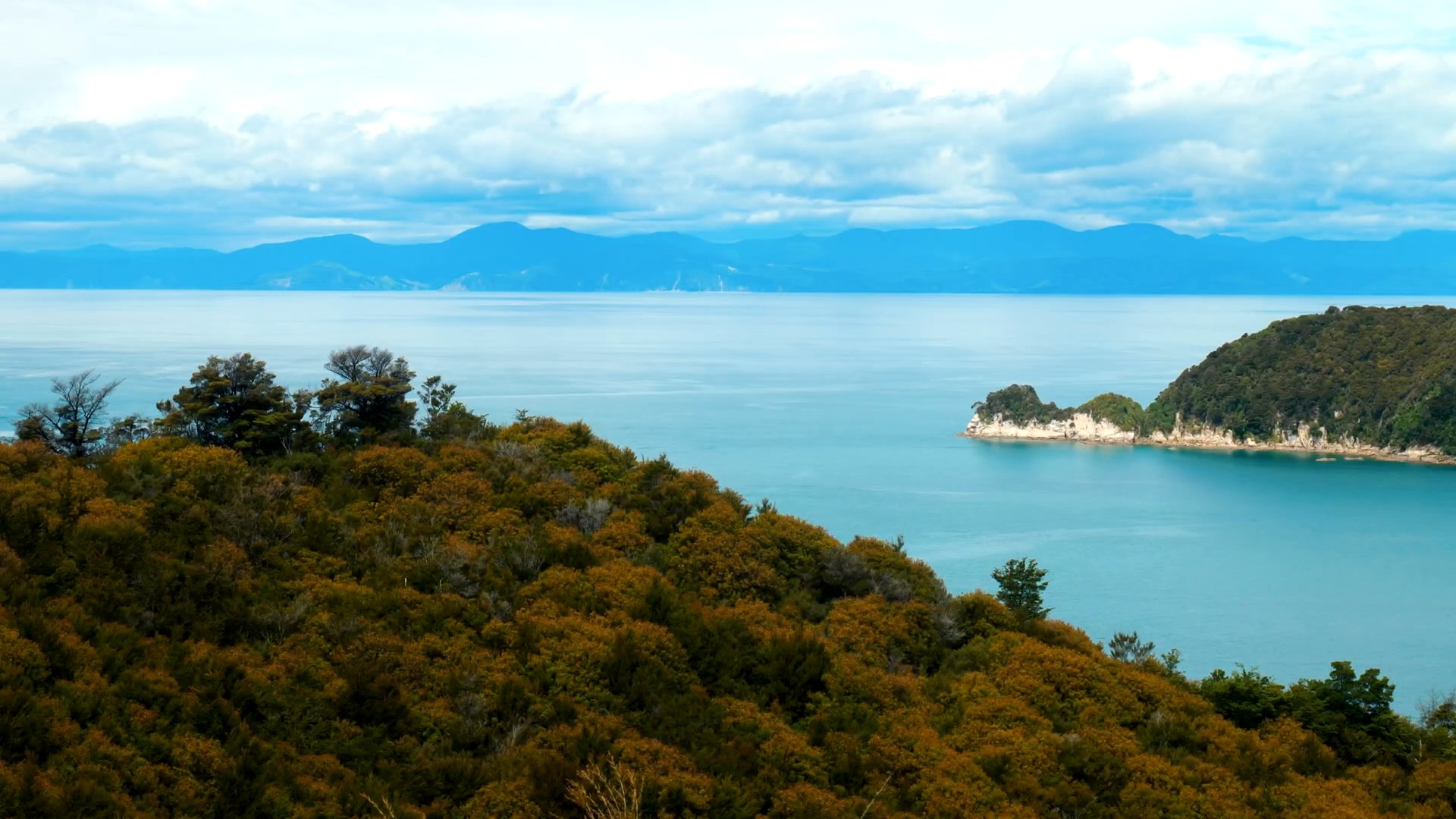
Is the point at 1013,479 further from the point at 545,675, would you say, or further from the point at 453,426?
the point at 545,675

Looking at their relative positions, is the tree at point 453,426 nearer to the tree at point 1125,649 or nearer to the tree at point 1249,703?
the tree at point 1125,649

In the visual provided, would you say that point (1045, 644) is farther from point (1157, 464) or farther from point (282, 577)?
point (1157, 464)

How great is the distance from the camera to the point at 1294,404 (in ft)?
296

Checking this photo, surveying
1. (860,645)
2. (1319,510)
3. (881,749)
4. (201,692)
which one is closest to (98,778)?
(201,692)

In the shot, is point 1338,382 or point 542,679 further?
point 1338,382

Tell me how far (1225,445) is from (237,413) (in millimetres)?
79935

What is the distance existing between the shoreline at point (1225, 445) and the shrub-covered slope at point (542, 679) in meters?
68.1

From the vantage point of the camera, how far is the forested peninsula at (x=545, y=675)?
14.1 metres

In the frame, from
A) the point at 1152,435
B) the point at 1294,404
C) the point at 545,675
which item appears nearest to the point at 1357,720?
the point at 545,675

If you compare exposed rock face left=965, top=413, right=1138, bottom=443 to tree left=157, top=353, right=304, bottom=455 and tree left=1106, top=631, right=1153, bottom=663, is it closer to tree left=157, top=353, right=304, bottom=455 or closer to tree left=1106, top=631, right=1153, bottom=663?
tree left=1106, top=631, right=1153, bottom=663

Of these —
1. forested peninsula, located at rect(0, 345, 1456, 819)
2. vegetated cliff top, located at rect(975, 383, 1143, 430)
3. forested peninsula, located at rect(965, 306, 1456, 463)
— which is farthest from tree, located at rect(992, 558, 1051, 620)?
vegetated cliff top, located at rect(975, 383, 1143, 430)

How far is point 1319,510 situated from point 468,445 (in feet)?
178

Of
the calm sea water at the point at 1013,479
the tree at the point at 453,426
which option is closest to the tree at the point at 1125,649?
the tree at the point at 453,426

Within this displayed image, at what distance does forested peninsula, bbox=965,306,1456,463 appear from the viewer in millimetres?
85438
